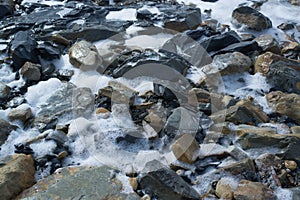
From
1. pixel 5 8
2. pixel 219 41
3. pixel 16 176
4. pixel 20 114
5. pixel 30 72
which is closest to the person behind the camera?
pixel 16 176

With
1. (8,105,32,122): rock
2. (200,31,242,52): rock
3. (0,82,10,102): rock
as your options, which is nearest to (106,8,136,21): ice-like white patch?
(200,31,242,52): rock

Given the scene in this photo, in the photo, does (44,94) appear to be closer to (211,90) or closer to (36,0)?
(211,90)

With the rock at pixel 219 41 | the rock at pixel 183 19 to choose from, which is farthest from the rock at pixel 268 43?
the rock at pixel 183 19

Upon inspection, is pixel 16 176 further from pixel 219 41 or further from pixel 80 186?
pixel 219 41

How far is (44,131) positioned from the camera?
3.08 m

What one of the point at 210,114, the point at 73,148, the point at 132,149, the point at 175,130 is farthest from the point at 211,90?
the point at 73,148

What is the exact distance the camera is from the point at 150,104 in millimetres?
3295

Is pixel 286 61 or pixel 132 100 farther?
pixel 286 61

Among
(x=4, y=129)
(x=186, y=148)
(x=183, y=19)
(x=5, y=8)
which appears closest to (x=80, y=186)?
(x=186, y=148)

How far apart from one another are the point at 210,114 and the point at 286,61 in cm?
118

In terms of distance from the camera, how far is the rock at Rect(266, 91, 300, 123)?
10.4ft

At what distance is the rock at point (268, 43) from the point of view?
13.5ft

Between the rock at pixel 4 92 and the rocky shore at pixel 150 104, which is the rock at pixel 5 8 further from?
the rock at pixel 4 92

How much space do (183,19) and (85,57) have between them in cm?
147
